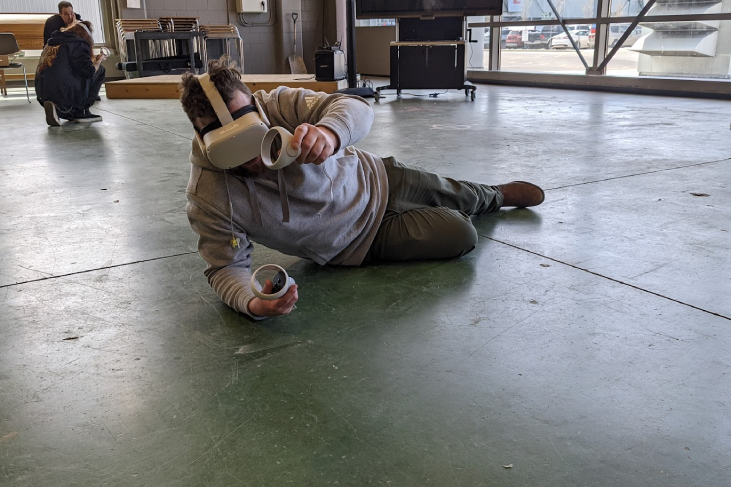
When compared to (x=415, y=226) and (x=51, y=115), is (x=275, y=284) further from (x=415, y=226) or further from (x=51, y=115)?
(x=51, y=115)

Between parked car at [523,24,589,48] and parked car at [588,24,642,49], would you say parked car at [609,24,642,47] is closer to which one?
parked car at [588,24,642,49]

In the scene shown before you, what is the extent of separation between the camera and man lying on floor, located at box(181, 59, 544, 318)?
1.39 m

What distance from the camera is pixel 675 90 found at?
7.73 metres

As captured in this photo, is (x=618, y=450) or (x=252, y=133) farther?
(x=252, y=133)

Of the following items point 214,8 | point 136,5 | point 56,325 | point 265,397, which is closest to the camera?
point 265,397

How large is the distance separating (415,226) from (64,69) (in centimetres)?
491

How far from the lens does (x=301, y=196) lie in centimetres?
167

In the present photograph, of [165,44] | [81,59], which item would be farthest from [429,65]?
[165,44]

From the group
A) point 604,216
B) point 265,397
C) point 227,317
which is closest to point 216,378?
point 265,397

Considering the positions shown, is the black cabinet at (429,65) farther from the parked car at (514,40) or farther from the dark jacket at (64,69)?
the dark jacket at (64,69)

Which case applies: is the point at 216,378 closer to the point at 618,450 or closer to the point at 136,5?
the point at 618,450

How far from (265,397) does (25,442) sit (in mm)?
429

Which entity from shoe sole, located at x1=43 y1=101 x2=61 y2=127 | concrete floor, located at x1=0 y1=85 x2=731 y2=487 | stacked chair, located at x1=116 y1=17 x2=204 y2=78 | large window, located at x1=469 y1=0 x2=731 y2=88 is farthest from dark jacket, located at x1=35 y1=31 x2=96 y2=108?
large window, located at x1=469 y1=0 x2=731 y2=88

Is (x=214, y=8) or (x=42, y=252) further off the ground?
(x=214, y=8)
